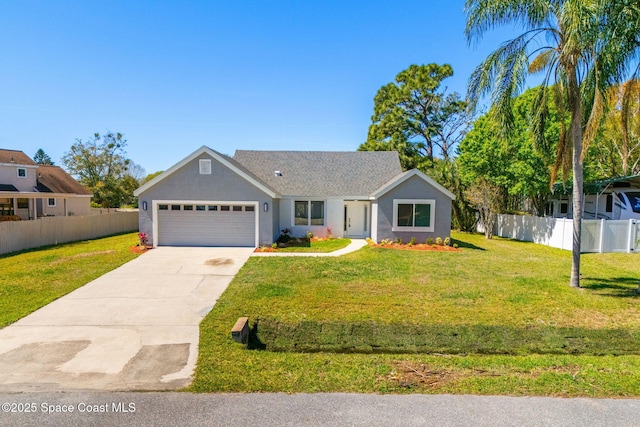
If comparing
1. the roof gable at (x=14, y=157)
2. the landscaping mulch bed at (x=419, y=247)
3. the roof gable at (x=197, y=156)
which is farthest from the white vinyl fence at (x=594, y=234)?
the roof gable at (x=14, y=157)

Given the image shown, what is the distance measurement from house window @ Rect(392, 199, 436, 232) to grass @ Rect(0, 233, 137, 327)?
13.0m

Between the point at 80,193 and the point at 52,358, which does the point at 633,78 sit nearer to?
the point at 52,358

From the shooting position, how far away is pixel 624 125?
1005 cm

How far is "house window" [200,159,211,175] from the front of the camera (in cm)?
1714

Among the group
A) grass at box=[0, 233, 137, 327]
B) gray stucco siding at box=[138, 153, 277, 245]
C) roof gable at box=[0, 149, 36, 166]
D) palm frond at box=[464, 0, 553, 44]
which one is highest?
palm frond at box=[464, 0, 553, 44]

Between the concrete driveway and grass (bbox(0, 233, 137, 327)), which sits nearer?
the concrete driveway

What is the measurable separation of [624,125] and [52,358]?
15.2 metres

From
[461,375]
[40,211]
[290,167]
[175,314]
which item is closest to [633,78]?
[461,375]

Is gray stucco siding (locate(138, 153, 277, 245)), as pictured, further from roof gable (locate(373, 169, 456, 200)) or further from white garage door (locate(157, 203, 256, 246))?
roof gable (locate(373, 169, 456, 200))

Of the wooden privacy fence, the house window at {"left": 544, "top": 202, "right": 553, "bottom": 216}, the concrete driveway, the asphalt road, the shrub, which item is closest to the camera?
the asphalt road

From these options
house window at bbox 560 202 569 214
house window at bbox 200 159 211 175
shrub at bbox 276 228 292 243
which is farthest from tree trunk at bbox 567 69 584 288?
house window at bbox 560 202 569 214

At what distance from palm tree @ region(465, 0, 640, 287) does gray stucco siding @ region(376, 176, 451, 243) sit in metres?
6.81

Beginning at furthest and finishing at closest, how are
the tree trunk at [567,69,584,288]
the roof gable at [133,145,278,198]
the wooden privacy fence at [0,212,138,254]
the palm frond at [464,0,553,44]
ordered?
1. the roof gable at [133,145,278,198]
2. the wooden privacy fence at [0,212,138,254]
3. the tree trunk at [567,69,584,288]
4. the palm frond at [464,0,553,44]

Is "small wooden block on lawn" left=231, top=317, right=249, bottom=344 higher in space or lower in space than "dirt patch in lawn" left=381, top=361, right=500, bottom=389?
higher
